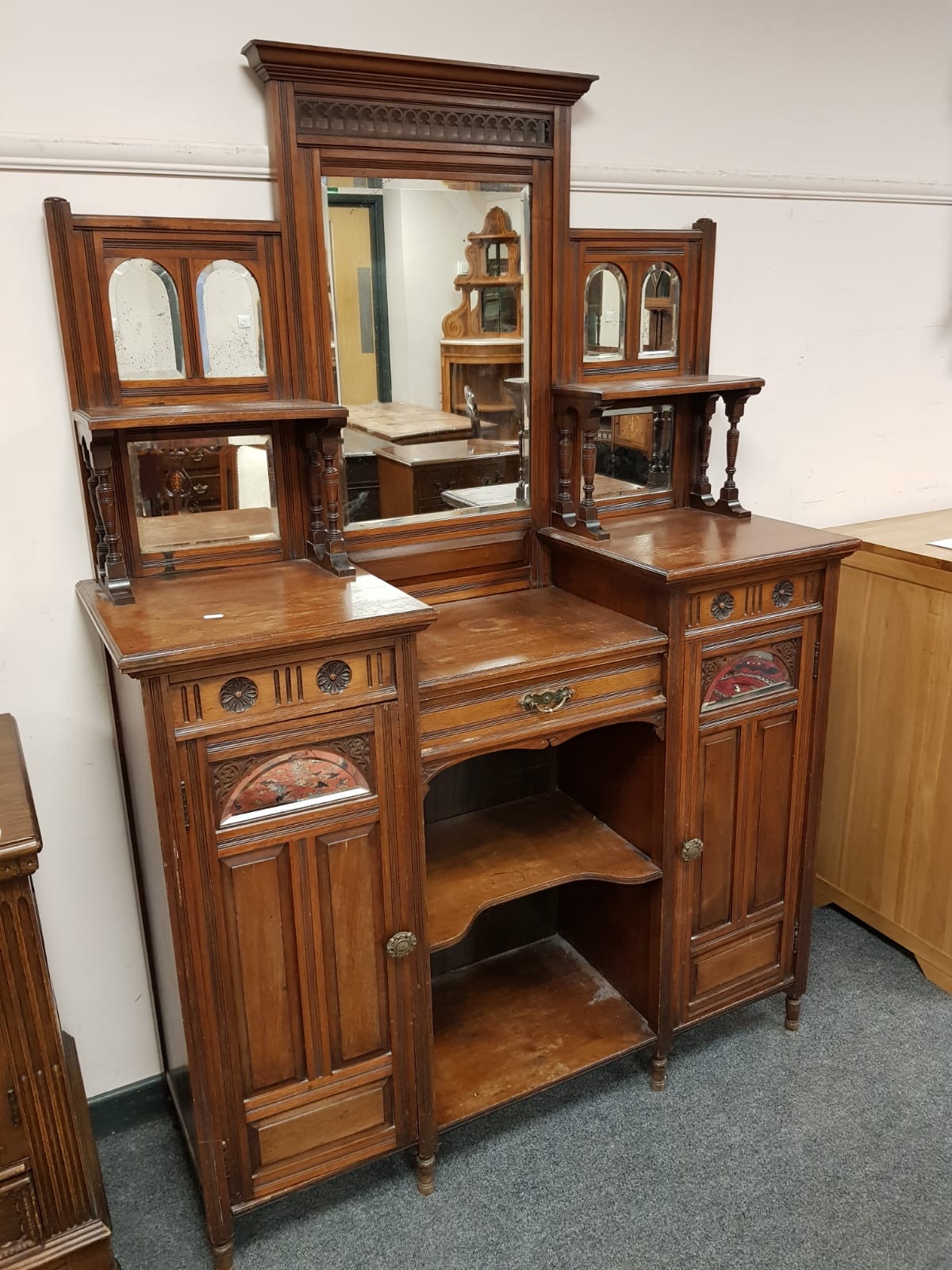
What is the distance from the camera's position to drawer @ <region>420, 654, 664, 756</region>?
1896 millimetres

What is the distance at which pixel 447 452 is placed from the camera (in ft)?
7.35

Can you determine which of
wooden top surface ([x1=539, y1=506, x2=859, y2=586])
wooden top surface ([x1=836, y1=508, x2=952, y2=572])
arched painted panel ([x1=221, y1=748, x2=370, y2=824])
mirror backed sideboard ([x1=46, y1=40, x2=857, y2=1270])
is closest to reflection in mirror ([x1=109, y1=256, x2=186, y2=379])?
mirror backed sideboard ([x1=46, y1=40, x2=857, y2=1270])

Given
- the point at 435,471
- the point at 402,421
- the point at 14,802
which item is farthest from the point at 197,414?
the point at 14,802

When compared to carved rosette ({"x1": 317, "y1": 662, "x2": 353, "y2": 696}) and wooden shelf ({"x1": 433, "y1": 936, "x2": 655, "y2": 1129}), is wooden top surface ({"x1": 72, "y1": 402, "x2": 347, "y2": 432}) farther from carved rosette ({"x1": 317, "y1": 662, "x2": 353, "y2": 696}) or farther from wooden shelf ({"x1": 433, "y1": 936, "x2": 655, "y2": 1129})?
wooden shelf ({"x1": 433, "y1": 936, "x2": 655, "y2": 1129})

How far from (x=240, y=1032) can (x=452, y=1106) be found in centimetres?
57

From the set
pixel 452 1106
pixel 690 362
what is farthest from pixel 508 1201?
pixel 690 362

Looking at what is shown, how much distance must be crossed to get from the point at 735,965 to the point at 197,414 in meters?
1.74

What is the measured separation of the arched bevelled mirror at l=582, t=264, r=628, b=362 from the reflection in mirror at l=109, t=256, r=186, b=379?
95 centimetres

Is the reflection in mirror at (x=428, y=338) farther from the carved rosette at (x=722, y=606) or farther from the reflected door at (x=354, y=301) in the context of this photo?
the carved rosette at (x=722, y=606)

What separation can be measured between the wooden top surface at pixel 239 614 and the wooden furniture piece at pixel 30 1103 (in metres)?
0.34

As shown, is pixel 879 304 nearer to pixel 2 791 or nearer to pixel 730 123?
pixel 730 123

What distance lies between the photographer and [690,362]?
2.52 m

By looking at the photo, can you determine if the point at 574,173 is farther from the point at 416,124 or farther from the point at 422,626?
the point at 422,626

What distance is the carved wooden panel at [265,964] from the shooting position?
1748 millimetres
